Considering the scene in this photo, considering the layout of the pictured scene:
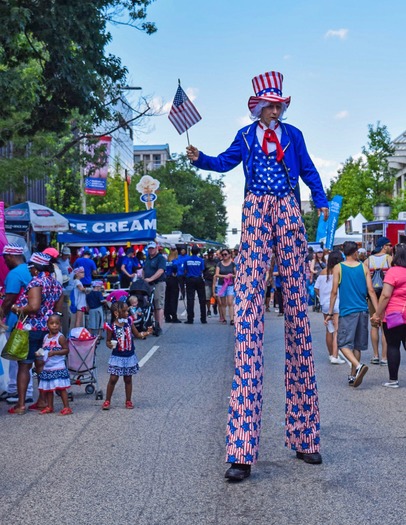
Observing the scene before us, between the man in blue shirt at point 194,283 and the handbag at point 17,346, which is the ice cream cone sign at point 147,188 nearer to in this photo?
the man in blue shirt at point 194,283

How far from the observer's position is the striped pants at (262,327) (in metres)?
5.48

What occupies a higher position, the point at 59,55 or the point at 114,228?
the point at 59,55

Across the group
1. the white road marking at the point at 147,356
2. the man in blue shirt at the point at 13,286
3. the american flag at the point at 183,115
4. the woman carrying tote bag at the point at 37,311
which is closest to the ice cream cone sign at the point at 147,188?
the white road marking at the point at 147,356

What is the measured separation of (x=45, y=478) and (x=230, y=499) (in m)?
1.40

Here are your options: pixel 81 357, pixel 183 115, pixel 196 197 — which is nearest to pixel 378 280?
pixel 81 357

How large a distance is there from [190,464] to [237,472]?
29.0 inches

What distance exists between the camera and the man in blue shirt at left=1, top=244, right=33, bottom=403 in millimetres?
9039

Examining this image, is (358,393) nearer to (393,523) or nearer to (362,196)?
(393,523)

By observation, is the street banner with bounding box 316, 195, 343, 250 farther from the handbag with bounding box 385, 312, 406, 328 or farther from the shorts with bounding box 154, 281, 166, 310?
the handbag with bounding box 385, 312, 406, 328

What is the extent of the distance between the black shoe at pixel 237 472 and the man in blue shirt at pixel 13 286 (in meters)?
4.18

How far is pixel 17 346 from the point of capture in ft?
28.6

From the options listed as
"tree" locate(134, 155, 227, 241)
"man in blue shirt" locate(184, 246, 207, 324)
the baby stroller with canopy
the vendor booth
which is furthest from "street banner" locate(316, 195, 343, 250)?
"tree" locate(134, 155, 227, 241)

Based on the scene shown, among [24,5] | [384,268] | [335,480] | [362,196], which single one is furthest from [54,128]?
[362,196]

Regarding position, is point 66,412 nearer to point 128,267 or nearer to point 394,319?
point 394,319
